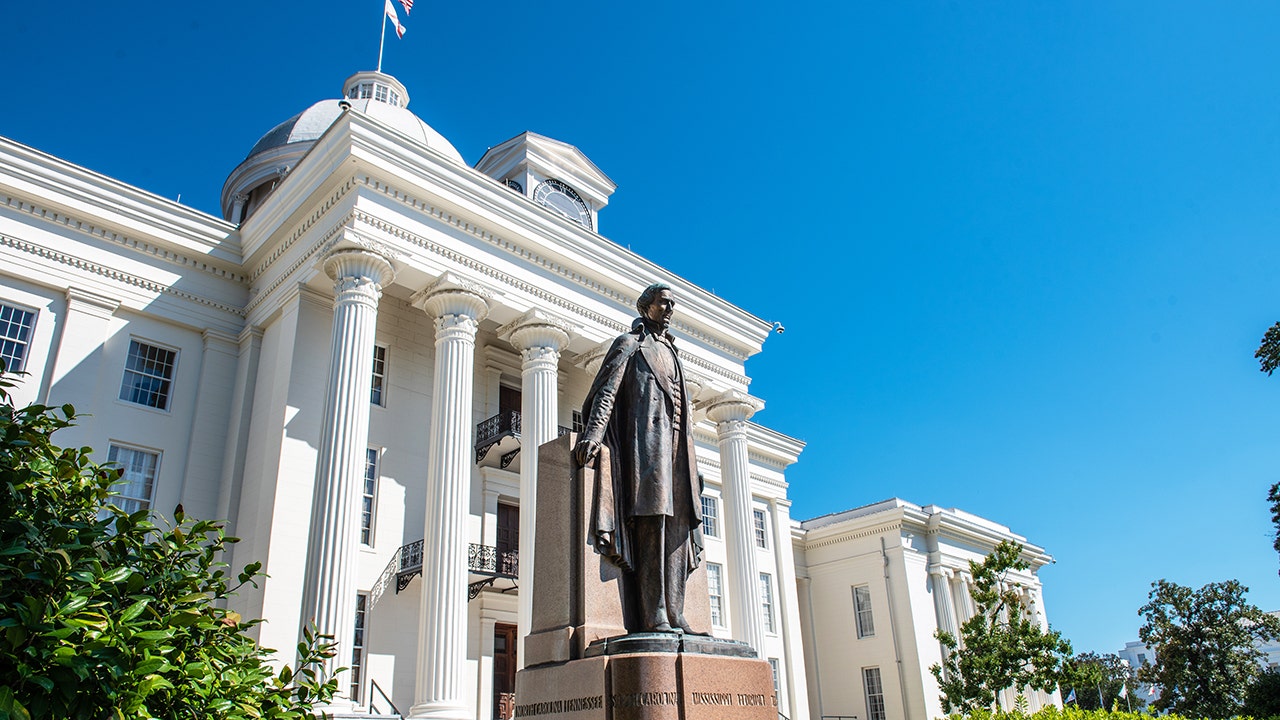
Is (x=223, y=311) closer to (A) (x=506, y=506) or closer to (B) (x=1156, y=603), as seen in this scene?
(A) (x=506, y=506)

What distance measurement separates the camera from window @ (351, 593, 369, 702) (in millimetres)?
18422

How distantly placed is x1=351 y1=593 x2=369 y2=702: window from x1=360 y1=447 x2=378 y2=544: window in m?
1.32

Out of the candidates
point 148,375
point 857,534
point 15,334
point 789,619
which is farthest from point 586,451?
point 857,534

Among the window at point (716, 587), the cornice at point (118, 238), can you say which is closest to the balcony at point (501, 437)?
the cornice at point (118, 238)

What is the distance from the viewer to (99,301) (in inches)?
744

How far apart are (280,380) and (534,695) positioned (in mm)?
14724

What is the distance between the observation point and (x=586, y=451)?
640 cm

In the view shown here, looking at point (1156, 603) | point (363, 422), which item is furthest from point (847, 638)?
point (363, 422)

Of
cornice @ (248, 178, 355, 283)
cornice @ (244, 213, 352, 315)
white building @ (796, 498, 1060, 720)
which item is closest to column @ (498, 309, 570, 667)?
cornice @ (244, 213, 352, 315)

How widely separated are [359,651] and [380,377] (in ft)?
20.7

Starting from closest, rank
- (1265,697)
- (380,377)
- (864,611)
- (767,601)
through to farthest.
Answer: (380,377) → (767,601) → (1265,697) → (864,611)

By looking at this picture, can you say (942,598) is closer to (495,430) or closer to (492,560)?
(492,560)

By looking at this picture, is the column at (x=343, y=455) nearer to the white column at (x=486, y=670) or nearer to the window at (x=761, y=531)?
the white column at (x=486, y=670)

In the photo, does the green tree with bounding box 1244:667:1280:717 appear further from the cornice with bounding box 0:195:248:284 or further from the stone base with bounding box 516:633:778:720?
the cornice with bounding box 0:195:248:284
